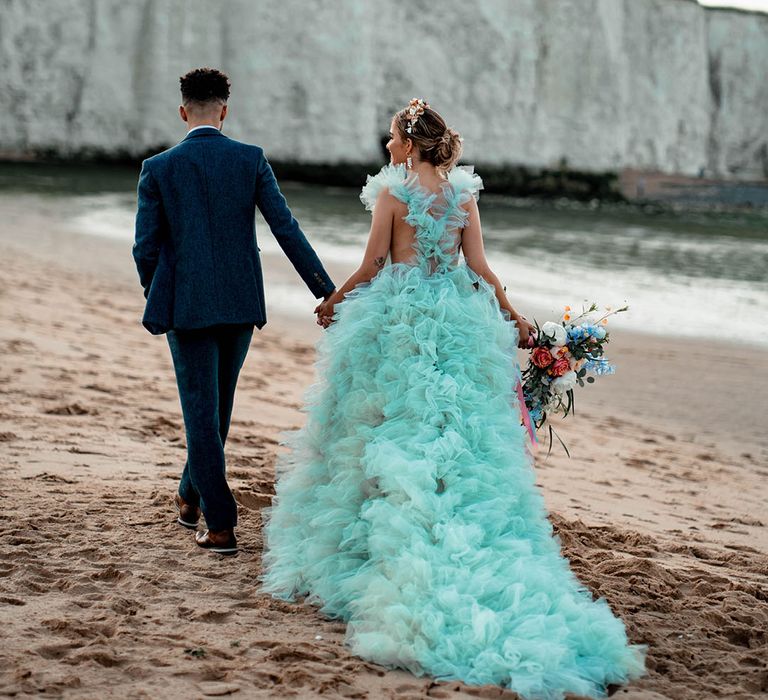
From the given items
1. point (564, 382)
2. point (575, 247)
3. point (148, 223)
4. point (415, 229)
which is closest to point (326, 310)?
point (415, 229)

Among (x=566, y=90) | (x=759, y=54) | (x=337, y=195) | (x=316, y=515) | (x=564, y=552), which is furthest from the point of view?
(x=759, y=54)

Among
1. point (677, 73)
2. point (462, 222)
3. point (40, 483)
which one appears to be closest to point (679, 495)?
point (462, 222)

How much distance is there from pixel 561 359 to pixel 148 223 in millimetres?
1656

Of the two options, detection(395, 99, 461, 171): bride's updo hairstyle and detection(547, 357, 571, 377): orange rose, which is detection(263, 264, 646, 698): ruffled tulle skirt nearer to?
detection(547, 357, 571, 377): orange rose

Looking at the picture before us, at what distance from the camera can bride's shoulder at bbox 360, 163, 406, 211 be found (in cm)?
368

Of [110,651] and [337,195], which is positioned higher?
[337,195]

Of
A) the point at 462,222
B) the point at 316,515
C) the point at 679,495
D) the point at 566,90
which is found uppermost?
the point at 566,90

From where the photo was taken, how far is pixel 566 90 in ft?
127

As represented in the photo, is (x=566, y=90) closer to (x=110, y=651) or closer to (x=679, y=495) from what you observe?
(x=679, y=495)

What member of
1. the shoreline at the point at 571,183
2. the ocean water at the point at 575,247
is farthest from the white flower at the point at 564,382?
the shoreline at the point at 571,183

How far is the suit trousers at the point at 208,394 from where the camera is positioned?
12.6ft

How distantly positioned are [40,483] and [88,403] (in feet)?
5.05

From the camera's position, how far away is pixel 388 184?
3699mm

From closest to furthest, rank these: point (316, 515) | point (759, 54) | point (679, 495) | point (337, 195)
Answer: point (316, 515), point (679, 495), point (337, 195), point (759, 54)
